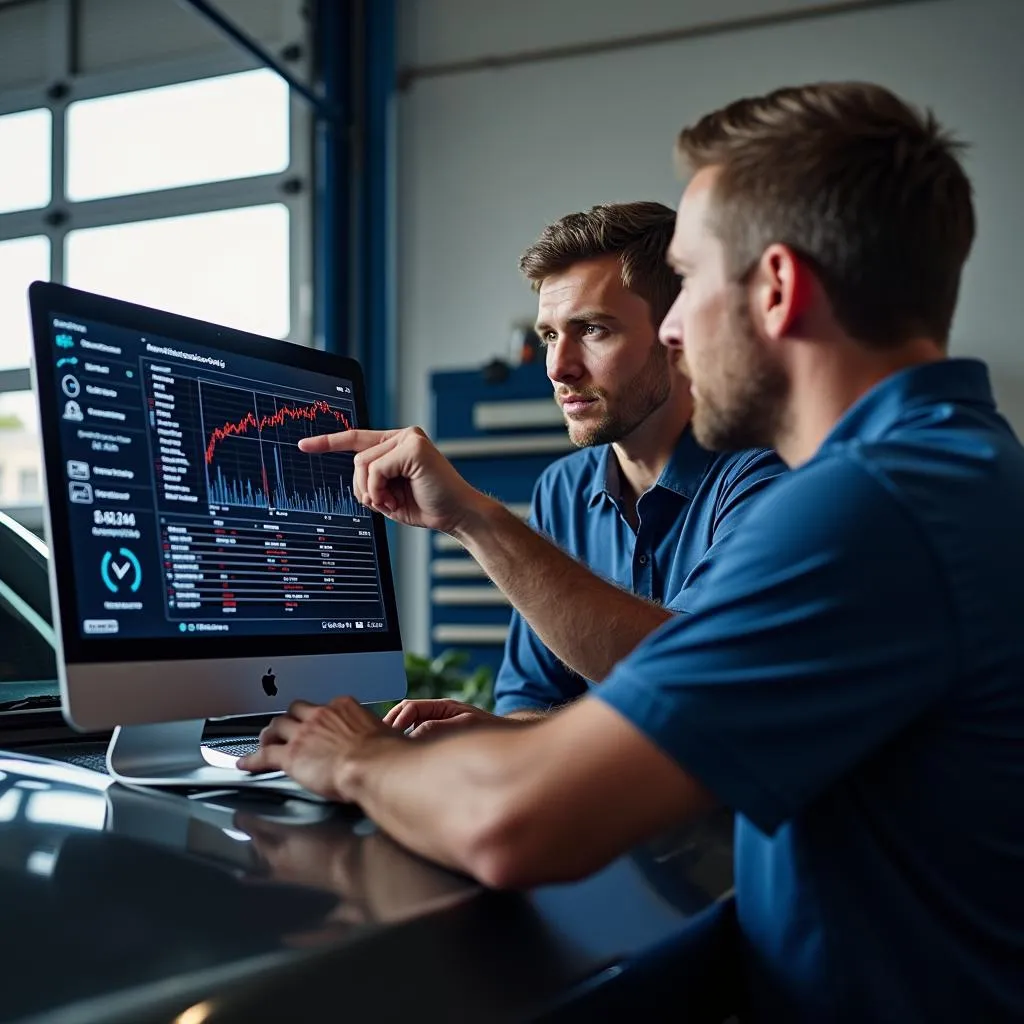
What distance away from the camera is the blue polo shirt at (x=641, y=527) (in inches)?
63.5

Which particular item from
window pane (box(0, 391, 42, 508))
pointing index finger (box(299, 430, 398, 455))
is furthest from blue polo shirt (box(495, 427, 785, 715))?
window pane (box(0, 391, 42, 508))

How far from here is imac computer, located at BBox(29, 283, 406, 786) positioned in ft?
3.20

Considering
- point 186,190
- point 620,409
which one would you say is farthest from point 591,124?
point 620,409

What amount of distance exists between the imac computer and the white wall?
2.99 meters

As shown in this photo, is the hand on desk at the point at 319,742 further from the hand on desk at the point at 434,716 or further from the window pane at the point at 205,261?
the window pane at the point at 205,261

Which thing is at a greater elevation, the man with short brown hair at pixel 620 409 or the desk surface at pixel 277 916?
the man with short brown hair at pixel 620 409

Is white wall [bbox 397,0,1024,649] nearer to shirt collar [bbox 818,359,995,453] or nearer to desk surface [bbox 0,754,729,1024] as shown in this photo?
shirt collar [bbox 818,359,995,453]

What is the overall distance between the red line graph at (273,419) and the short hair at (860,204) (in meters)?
0.48

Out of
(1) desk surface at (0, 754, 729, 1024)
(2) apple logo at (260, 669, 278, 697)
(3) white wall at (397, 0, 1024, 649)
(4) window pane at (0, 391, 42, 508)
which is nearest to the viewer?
(1) desk surface at (0, 754, 729, 1024)

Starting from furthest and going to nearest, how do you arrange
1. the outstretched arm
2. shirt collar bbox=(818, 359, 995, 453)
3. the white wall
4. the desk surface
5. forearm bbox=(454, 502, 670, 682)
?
the white wall
forearm bbox=(454, 502, 670, 682)
the outstretched arm
shirt collar bbox=(818, 359, 995, 453)
the desk surface

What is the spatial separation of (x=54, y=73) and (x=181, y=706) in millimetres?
4349

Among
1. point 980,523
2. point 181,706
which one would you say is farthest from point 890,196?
point 181,706

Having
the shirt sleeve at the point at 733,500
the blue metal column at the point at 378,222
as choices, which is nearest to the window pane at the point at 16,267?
the blue metal column at the point at 378,222

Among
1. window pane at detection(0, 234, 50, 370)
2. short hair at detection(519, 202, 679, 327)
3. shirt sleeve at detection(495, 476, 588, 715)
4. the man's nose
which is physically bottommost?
shirt sleeve at detection(495, 476, 588, 715)
